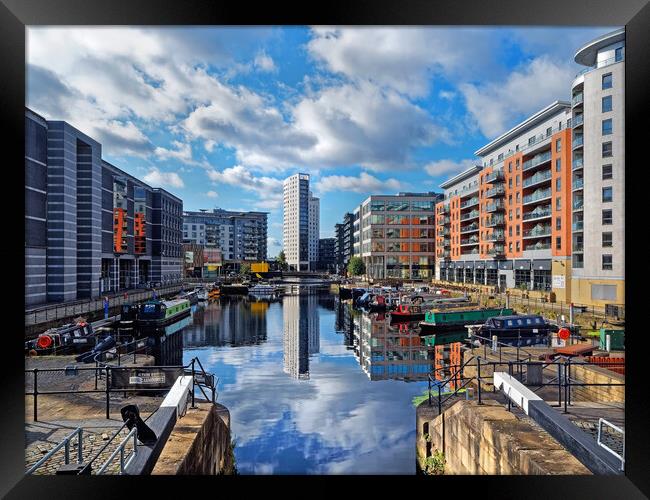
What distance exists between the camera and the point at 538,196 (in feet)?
129

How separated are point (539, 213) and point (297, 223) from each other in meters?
118

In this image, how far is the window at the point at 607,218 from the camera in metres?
28.8

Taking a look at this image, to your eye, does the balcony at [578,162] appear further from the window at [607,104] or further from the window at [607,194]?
the window at [607,104]

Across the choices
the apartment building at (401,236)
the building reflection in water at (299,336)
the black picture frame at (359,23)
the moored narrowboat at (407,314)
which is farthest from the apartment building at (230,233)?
the black picture frame at (359,23)

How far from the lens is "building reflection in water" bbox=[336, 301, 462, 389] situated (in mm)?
19500

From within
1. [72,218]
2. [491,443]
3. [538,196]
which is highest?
[538,196]

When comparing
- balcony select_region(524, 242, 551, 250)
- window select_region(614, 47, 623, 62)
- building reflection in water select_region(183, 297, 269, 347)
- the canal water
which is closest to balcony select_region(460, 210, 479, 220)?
balcony select_region(524, 242, 551, 250)

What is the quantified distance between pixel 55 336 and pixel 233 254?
10265cm

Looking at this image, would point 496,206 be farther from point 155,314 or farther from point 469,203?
point 155,314

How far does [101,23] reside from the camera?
18.2 ft

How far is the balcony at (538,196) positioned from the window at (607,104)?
31.9ft

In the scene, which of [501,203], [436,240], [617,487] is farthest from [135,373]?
[436,240]

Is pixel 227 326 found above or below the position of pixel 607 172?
below

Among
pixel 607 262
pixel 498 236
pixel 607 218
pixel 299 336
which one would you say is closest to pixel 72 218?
pixel 299 336
